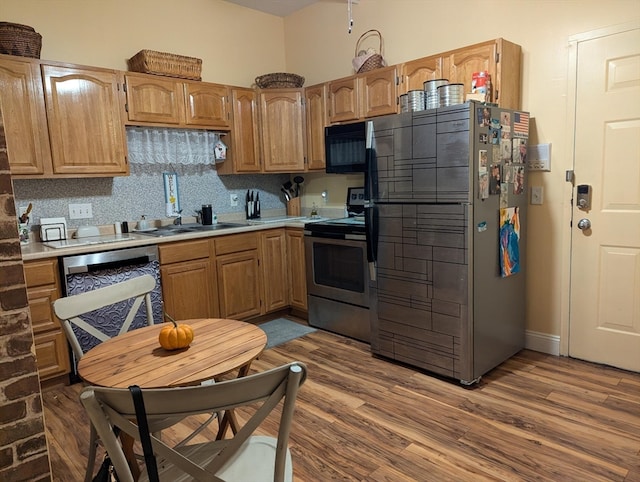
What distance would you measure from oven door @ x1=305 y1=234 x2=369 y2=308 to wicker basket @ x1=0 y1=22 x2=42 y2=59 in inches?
93.1

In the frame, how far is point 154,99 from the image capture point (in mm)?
3463

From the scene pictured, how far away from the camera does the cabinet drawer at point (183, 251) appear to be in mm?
3288

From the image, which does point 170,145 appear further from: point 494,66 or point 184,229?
point 494,66

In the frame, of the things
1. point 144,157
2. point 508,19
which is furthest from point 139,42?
point 508,19

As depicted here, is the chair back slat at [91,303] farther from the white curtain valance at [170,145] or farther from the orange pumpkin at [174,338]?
the white curtain valance at [170,145]

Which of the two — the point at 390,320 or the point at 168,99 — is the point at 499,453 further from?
the point at 168,99

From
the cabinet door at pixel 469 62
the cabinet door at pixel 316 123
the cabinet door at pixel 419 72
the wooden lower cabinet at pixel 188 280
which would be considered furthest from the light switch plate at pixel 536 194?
the wooden lower cabinet at pixel 188 280

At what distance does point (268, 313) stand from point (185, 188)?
1386 millimetres

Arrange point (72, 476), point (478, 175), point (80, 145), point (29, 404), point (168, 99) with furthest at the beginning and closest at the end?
point (168, 99), point (80, 145), point (478, 175), point (72, 476), point (29, 404)

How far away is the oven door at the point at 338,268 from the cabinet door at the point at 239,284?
1.58 feet

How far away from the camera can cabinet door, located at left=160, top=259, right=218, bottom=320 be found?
131 inches

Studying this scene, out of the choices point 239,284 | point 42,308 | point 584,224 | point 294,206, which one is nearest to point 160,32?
point 294,206

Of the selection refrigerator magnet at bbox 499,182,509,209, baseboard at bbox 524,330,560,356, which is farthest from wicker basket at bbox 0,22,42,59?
baseboard at bbox 524,330,560,356

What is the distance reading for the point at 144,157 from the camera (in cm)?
369
